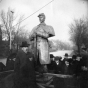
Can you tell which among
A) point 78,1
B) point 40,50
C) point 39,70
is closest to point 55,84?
point 39,70

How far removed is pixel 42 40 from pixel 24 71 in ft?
1.99

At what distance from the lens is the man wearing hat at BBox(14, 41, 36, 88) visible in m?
1.70

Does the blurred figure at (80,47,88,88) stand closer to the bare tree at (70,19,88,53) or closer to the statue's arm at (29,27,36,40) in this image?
the bare tree at (70,19,88,53)

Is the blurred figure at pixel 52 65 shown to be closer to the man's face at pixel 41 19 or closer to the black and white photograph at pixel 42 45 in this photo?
the black and white photograph at pixel 42 45

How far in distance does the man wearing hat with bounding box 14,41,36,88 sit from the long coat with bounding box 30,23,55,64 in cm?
18

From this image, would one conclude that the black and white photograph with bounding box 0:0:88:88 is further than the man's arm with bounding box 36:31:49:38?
No

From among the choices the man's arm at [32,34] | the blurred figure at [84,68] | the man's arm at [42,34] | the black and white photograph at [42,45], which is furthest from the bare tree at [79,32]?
the man's arm at [32,34]

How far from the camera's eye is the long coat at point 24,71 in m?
1.70

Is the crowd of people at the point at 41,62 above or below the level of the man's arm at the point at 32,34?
below

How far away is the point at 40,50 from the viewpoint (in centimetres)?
188

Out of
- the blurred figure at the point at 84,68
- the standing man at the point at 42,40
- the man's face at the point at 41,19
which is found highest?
the man's face at the point at 41,19

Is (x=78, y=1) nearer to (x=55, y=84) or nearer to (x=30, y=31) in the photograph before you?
(x=30, y=31)

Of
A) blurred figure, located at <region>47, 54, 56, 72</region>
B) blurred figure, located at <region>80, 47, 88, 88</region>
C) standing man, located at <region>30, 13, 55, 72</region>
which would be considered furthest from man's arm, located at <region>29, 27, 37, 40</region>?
blurred figure, located at <region>80, 47, 88, 88</region>

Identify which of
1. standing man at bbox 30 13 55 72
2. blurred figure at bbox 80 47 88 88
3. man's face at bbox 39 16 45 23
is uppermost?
man's face at bbox 39 16 45 23
